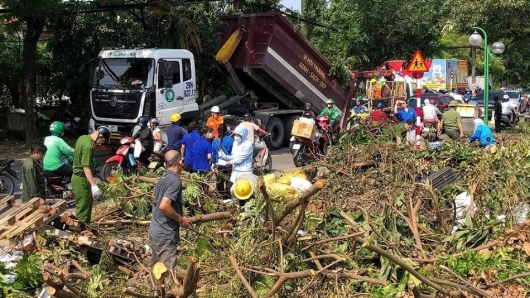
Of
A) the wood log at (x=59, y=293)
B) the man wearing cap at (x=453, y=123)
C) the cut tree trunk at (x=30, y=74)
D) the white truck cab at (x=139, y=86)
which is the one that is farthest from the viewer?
the cut tree trunk at (x=30, y=74)

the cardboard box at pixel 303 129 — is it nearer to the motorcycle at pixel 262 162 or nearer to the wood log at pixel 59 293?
the motorcycle at pixel 262 162

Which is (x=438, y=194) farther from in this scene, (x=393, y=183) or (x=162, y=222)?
(x=162, y=222)

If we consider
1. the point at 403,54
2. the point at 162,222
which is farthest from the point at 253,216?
the point at 403,54

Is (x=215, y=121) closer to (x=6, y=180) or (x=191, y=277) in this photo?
(x=6, y=180)

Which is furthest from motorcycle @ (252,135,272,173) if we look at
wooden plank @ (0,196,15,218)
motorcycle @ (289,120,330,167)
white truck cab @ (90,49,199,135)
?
wooden plank @ (0,196,15,218)

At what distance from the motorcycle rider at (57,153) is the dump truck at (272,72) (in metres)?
7.26

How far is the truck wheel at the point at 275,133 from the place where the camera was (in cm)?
1794

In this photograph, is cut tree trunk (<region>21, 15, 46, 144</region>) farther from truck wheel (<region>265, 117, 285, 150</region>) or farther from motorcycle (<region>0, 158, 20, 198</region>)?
motorcycle (<region>0, 158, 20, 198</region>)

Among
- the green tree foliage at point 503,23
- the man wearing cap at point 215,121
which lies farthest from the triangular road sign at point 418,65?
the man wearing cap at point 215,121

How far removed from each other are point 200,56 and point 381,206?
13.5 metres

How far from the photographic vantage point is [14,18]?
16.2 m

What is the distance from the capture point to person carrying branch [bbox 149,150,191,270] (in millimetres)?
5387

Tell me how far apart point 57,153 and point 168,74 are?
577cm

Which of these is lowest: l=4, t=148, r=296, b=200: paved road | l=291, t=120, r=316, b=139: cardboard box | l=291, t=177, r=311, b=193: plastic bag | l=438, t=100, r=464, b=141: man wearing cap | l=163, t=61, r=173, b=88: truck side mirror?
l=4, t=148, r=296, b=200: paved road
